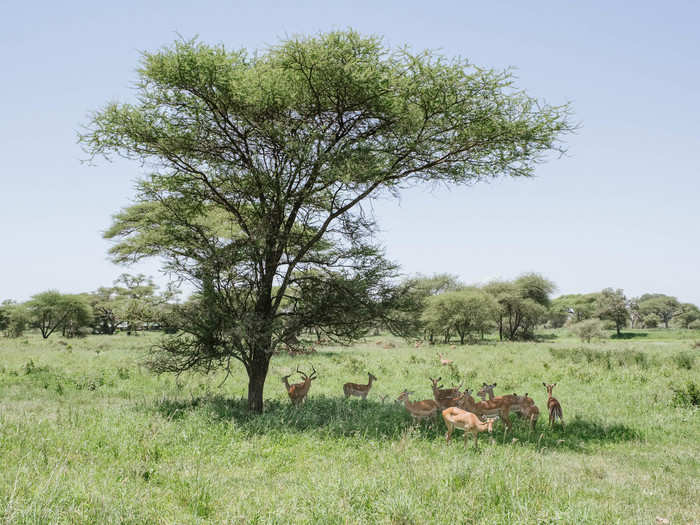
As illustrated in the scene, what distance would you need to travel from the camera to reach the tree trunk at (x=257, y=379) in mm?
11305

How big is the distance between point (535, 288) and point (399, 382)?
55773mm

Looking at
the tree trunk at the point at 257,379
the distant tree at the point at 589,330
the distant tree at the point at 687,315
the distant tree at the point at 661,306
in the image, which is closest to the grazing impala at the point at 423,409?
the tree trunk at the point at 257,379

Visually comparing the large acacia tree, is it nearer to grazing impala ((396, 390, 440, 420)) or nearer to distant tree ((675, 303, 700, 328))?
grazing impala ((396, 390, 440, 420))

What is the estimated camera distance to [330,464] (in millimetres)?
6898

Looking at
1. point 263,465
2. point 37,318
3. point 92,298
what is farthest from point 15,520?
point 92,298

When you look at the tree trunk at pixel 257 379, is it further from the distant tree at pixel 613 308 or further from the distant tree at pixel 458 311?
the distant tree at pixel 613 308

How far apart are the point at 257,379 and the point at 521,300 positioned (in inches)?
2252

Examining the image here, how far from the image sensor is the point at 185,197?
12.1m

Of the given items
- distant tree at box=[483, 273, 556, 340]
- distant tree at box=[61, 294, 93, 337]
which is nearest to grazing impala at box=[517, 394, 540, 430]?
distant tree at box=[483, 273, 556, 340]

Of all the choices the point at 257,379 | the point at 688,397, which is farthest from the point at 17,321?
the point at 688,397

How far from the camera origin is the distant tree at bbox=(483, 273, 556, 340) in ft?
201

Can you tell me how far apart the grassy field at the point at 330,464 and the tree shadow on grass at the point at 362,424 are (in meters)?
0.05

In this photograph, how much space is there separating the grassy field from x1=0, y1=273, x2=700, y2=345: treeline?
227 cm

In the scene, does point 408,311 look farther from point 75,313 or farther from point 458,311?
point 75,313
